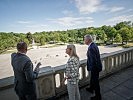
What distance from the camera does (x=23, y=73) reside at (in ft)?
7.75

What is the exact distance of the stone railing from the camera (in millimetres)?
3076

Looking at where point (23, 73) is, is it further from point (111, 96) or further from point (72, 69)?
point (111, 96)

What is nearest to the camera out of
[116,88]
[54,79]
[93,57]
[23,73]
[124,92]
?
[23,73]

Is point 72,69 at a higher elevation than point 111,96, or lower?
higher

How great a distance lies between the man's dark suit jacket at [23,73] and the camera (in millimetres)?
2281

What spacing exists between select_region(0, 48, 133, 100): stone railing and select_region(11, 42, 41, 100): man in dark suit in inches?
27.5

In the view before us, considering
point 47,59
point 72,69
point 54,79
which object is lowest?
point 47,59

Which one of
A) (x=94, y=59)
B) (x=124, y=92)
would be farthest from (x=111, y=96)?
(x=94, y=59)

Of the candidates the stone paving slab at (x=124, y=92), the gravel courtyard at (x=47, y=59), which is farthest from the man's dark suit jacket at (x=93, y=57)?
the gravel courtyard at (x=47, y=59)

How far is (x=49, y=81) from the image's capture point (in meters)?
3.71

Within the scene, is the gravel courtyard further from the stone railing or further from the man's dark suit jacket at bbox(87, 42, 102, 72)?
the man's dark suit jacket at bbox(87, 42, 102, 72)

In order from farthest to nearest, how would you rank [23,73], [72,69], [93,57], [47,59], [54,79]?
1. [47,59]
2. [54,79]
3. [93,57]
4. [72,69]
5. [23,73]

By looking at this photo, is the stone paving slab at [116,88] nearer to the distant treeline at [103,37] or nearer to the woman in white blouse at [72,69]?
the woman in white blouse at [72,69]

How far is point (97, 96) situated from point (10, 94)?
2112 mm
